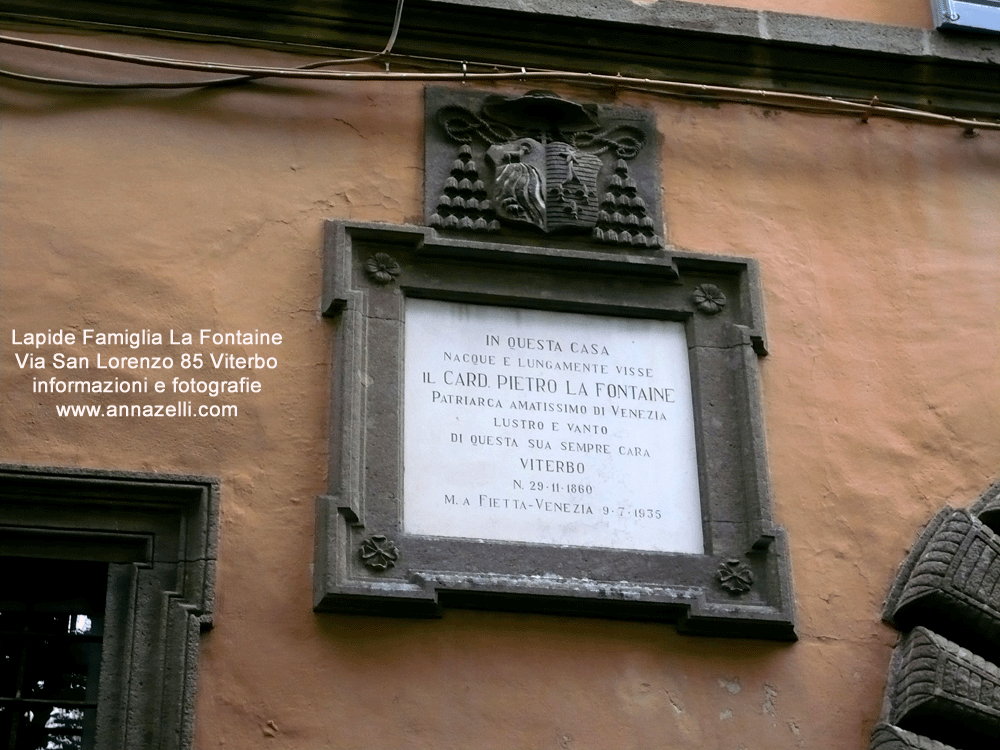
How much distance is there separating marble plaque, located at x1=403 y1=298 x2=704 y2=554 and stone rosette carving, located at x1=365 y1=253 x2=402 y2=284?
119 mm

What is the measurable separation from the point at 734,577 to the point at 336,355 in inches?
55.4

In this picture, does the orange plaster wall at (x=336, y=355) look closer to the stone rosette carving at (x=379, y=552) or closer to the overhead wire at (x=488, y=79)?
the overhead wire at (x=488, y=79)

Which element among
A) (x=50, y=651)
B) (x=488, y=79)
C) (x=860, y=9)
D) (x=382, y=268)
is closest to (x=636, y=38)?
(x=488, y=79)

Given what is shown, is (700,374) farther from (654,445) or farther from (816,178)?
(816,178)

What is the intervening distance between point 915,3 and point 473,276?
88.2 inches

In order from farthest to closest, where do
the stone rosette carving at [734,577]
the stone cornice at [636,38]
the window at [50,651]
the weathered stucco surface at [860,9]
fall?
the weathered stucco surface at [860,9] < the stone cornice at [636,38] < the stone rosette carving at [734,577] < the window at [50,651]

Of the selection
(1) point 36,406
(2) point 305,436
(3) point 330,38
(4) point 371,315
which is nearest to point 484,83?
(3) point 330,38

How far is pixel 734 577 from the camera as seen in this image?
5910 mm

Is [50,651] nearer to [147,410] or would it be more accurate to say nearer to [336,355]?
[147,410]

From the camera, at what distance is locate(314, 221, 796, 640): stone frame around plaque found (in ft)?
18.8

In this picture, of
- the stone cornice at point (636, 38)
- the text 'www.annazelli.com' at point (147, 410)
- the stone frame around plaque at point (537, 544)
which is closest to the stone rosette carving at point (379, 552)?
the stone frame around plaque at point (537, 544)

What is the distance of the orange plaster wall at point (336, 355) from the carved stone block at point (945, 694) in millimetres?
119

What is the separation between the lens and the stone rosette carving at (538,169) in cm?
641

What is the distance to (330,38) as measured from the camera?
671cm
